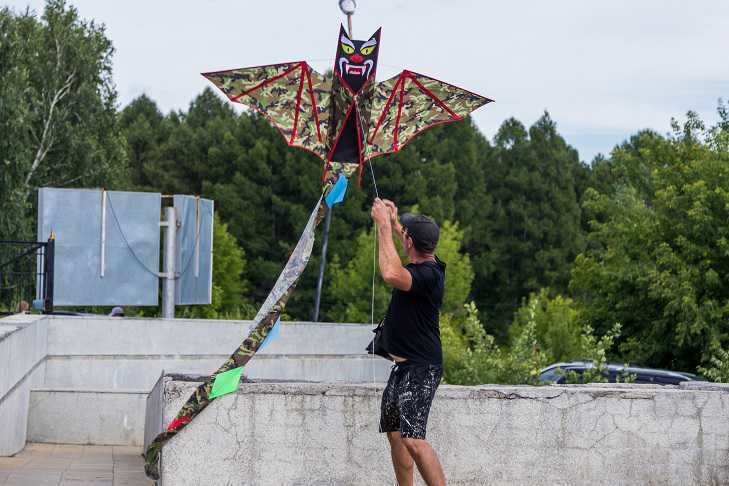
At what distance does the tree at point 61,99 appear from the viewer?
3822 cm

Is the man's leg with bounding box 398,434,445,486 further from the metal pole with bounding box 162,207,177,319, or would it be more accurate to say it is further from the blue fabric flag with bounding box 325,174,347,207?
the metal pole with bounding box 162,207,177,319

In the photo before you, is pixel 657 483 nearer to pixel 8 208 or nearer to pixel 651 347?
pixel 651 347

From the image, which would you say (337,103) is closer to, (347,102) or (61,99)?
(347,102)

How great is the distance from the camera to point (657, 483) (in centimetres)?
818

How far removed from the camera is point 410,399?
6.72 m

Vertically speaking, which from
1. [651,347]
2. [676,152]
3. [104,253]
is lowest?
[651,347]

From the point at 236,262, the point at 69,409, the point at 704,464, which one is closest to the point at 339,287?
the point at 236,262

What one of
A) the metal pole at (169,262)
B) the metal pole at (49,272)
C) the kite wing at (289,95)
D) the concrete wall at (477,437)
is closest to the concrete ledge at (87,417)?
the metal pole at (49,272)

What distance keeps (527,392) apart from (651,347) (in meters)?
26.0

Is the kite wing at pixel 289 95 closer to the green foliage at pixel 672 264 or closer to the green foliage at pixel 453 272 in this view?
the green foliage at pixel 672 264

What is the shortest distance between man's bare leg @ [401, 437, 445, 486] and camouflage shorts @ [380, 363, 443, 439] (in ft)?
0.14

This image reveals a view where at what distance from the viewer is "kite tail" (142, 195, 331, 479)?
294 inches

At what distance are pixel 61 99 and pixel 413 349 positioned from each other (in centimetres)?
3651

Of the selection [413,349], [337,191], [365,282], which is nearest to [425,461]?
[413,349]
